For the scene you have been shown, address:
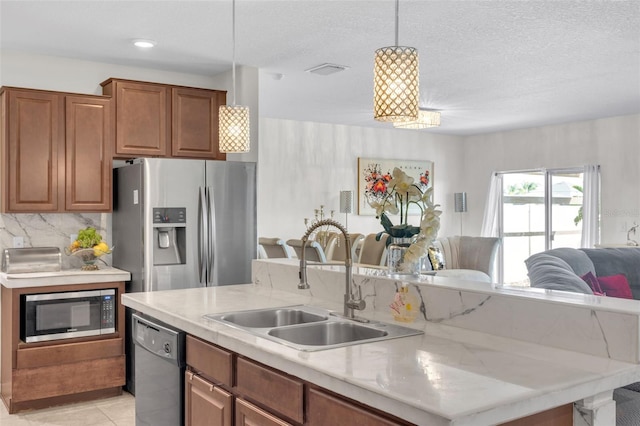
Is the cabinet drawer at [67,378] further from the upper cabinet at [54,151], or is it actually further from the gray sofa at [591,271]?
the gray sofa at [591,271]

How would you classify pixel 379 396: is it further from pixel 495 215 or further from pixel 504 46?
pixel 495 215

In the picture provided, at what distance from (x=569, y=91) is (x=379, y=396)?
5.32 meters

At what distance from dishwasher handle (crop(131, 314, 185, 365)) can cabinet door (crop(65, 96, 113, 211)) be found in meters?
1.84

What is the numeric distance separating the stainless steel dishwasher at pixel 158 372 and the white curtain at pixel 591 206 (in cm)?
663

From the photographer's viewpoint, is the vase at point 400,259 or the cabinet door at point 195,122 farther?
the cabinet door at point 195,122

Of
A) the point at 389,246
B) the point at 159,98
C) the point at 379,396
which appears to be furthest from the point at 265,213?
the point at 379,396

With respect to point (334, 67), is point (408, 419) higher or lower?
lower

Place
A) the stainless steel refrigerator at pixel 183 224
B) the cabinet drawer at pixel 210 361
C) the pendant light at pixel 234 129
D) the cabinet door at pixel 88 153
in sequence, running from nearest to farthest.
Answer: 1. the cabinet drawer at pixel 210 361
2. the pendant light at pixel 234 129
3. the stainless steel refrigerator at pixel 183 224
4. the cabinet door at pixel 88 153

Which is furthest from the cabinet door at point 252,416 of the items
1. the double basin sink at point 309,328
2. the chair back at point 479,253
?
the chair back at point 479,253

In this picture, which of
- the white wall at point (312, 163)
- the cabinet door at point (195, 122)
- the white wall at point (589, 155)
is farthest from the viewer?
the white wall at point (312, 163)

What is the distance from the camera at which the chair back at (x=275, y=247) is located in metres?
5.83

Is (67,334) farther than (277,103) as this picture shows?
No

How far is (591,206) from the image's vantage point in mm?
7938

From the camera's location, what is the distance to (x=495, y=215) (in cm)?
937
